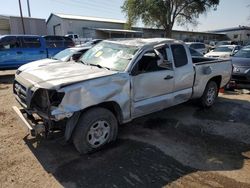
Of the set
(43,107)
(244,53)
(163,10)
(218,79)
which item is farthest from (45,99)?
(163,10)

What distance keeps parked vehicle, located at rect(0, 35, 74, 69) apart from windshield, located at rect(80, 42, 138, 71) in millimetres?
8159

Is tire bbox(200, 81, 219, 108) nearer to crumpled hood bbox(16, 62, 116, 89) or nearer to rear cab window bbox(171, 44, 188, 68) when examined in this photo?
rear cab window bbox(171, 44, 188, 68)

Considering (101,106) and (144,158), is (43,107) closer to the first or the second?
(101,106)

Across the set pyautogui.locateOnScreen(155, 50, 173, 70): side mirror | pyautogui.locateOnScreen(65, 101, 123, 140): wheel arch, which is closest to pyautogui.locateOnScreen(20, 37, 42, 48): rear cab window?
pyautogui.locateOnScreen(155, 50, 173, 70): side mirror

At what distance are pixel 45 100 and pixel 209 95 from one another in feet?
15.4

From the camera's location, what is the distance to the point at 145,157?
4.25 m

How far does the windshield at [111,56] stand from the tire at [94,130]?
917mm

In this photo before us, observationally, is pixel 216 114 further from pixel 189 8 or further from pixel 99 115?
pixel 189 8

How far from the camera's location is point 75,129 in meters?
4.01

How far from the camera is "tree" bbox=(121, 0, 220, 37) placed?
3588 centimetres

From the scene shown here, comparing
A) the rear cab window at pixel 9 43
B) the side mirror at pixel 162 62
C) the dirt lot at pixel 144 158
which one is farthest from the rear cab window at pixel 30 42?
the side mirror at pixel 162 62

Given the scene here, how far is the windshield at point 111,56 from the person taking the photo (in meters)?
4.70

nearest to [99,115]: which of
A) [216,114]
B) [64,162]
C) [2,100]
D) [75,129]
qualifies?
[75,129]

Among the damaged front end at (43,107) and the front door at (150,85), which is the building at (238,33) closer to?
the front door at (150,85)
